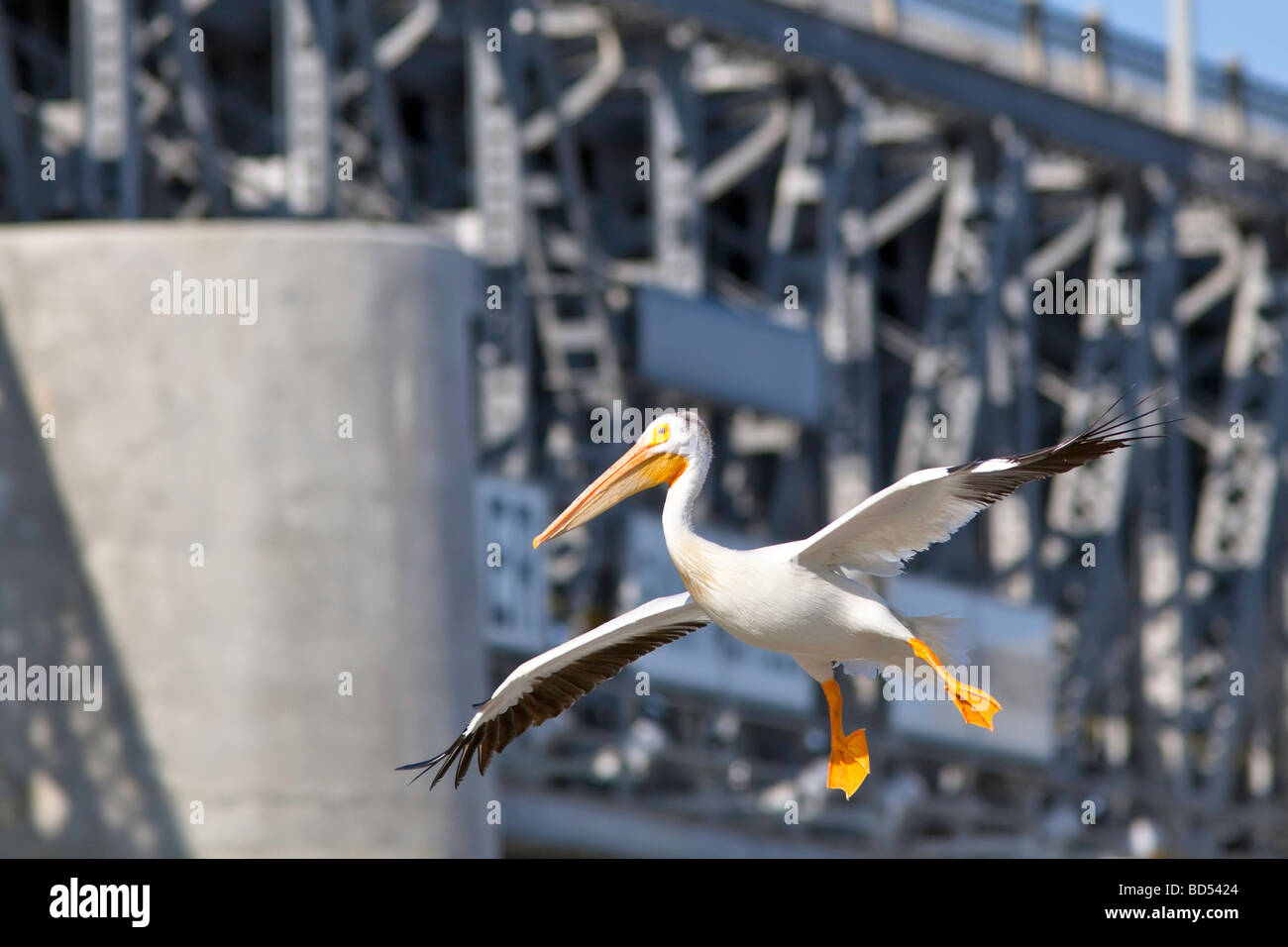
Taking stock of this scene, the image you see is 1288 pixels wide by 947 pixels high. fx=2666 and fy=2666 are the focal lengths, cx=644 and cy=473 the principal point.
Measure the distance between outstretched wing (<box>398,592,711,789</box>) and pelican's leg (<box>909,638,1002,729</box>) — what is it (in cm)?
123

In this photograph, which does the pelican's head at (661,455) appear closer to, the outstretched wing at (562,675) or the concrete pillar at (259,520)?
the outstretched wing at (562,675)

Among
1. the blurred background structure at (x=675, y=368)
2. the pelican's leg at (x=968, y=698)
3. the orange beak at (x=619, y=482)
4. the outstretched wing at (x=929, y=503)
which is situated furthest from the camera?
the blurred background structure at (x=675, y=368)

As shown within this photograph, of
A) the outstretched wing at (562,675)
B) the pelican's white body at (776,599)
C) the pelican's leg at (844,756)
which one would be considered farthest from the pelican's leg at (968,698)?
the outstretched wing at (562,675)

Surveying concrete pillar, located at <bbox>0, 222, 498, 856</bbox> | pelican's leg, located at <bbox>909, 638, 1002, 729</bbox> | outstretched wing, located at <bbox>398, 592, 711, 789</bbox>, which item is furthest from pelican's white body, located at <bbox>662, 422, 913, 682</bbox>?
concrete pillar, located at <bbox>0, 222, 498, 856</bbox>

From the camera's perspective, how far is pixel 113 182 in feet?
126

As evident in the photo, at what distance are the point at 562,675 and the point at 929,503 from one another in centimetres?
202

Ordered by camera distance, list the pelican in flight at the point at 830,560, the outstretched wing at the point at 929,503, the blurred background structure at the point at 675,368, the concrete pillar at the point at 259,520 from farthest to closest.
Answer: the blurred background structure at the point at 675,368 < the concrete pillar at the point at 259,520 < the outstretched wing at the point at 929,503 < the pelican in flight at the point at 830,560

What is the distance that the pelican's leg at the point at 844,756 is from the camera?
11.1 m

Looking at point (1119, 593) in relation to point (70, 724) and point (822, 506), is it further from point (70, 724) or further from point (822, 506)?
point (70, 724)

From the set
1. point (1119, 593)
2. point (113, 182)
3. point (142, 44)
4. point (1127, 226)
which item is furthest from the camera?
point (1119, 593)

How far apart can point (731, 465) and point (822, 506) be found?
2145 millimetres
